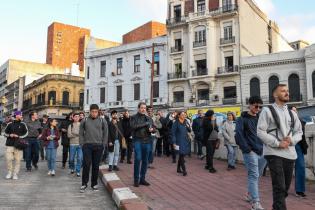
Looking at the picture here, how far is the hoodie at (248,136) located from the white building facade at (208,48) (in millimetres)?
28442

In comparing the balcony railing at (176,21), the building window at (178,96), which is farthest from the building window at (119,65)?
the building window at (178,96)

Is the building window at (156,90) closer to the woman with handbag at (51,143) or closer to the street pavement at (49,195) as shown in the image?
the woman with handbag at (51,143)

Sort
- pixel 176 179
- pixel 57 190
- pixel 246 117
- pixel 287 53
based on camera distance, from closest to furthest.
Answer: pixel 246 117 → pixel 57 190 → pixel 176 179 → pixel 287 53

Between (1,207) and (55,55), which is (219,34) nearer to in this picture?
(1,207)

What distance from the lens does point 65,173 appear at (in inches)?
404

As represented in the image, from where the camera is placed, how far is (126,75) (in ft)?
135

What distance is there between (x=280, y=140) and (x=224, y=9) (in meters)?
33.4

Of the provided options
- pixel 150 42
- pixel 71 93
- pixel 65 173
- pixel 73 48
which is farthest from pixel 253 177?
pixel 73 48

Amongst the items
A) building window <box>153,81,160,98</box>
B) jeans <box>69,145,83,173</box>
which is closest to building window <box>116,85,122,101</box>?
building window <box>153,81,160,98</box>

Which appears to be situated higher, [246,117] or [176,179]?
[246,117]

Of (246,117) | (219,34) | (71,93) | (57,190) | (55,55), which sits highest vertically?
(55,55)

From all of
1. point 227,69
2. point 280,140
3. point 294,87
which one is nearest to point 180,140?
point 280,140

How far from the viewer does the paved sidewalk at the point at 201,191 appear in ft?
19.3

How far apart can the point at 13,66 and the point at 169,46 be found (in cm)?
5038
